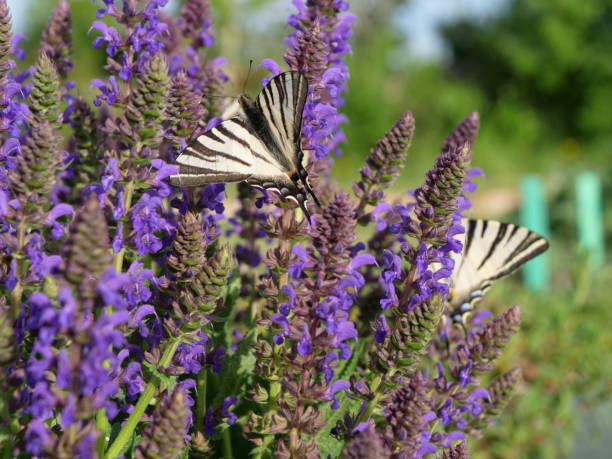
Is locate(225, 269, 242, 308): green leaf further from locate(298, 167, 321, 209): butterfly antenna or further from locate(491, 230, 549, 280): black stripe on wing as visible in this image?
locate(491, 230, 549, 280): black stripe on wing

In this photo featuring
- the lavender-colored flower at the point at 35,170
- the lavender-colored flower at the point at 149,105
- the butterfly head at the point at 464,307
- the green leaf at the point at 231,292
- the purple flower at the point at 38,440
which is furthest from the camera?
the butterfly head at the point at 464,307

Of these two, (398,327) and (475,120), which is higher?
(475,120)

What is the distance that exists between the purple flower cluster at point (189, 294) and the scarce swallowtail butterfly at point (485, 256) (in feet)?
1.34

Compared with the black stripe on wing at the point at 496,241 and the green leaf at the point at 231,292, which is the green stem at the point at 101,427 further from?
the black stripe on wing at the point at 496,241

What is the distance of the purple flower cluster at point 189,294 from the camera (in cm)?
105

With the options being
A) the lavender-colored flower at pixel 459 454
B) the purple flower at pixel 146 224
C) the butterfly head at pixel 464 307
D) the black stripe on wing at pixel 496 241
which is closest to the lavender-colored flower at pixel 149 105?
the purple flower at pixel 146 224

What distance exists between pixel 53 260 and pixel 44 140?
22cm

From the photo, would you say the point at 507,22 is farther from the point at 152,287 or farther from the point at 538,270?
the point at 152,287

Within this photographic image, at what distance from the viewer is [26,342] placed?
1317mm

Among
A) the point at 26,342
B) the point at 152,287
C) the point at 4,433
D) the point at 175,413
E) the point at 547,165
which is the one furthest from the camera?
the point at 547,165

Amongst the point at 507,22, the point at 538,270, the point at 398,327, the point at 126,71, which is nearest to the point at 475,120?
the point at 398,327

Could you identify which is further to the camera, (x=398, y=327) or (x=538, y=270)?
(x=538, y=270)

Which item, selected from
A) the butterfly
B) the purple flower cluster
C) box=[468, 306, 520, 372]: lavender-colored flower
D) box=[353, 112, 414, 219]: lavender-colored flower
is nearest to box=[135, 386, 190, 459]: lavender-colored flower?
the purple flower cluster

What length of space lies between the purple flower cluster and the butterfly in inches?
1.9
